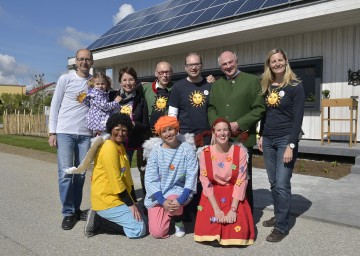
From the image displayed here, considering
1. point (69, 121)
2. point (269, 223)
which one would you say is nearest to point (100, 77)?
point (69, 121)

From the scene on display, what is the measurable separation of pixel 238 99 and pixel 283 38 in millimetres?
6448

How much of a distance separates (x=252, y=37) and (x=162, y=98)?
6059 millimetres

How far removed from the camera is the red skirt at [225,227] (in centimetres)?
384

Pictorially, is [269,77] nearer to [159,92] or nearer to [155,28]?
[159,92]

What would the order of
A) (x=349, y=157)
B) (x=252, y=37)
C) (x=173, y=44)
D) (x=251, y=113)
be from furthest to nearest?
(x=173, y=44) < (x=252, y=37) < (x=349, y=157) < (x=251, y=113)

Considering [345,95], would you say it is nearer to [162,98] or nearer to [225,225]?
[162,98]

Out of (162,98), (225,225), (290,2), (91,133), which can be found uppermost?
(290,2)

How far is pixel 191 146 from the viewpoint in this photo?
14.3ft

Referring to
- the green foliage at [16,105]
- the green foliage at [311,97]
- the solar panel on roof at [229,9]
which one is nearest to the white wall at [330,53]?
the green foliage at [311,97]

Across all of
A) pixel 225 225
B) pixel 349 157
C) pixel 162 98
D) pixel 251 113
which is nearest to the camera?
pixel 225 225

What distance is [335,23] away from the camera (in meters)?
8.69

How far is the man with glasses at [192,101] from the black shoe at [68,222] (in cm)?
138

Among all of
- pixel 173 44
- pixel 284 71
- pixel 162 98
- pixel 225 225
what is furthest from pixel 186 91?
pixel 173 44

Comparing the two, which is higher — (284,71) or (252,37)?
(252,37)
